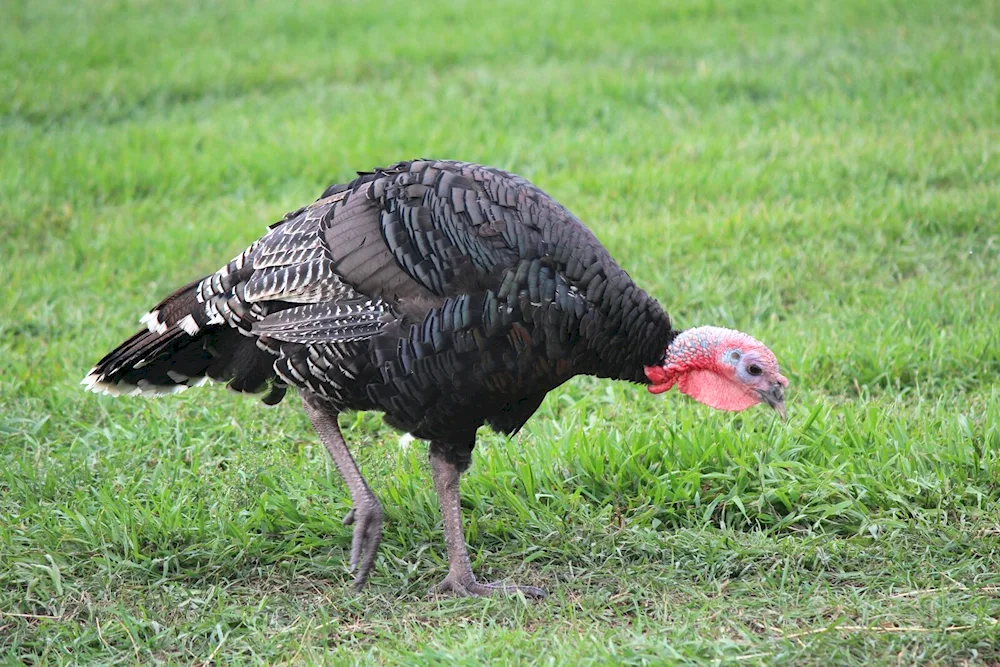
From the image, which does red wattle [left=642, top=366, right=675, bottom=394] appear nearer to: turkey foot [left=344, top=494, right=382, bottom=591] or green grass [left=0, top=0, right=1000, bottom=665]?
green grass [left=0, top=0, right=1000, bottom=665]

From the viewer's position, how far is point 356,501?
4250 millimetres

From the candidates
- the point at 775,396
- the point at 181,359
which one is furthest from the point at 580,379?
the point at 181,359

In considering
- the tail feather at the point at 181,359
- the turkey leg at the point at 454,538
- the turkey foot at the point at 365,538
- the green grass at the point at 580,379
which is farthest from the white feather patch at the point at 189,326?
the turkey leg at the point at 454,538

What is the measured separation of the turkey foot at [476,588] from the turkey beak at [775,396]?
1067mm

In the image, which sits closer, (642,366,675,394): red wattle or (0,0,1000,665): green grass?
(0,0,1000,665): green grass

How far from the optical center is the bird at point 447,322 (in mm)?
3855

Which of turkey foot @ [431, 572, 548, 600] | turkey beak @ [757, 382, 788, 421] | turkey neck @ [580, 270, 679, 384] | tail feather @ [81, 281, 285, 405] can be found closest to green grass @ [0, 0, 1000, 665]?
turkey foot @ [431, 572, 548, 600]

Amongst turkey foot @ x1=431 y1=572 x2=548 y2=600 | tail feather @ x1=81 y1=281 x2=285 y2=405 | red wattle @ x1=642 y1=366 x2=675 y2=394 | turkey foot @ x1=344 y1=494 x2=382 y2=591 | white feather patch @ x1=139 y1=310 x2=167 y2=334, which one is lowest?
turkey foot @ x1=431 y1=572 x2=548 y2=600

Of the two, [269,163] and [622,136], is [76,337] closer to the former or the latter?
[269,163]

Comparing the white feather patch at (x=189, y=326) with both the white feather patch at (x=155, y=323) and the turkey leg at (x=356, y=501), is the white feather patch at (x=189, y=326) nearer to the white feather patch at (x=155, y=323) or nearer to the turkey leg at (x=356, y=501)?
the white feather patch at (x=155, y=323)

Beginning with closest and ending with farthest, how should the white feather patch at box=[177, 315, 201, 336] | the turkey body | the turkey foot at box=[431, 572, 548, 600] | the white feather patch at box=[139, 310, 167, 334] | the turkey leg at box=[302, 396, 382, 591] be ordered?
the turkey body < the turkey foot at box=[431, 572, 548, 600] < the turkey leg at box=[302, 396, 382, 591] < the white feather patch at box=[177, 315, 201, 336] < the white feather patch at box=[139, 310, 167, 334]

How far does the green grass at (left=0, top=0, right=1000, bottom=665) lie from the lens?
3928 millimetres

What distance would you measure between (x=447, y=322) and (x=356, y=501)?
2.85ft

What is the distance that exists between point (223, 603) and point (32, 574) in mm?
717
